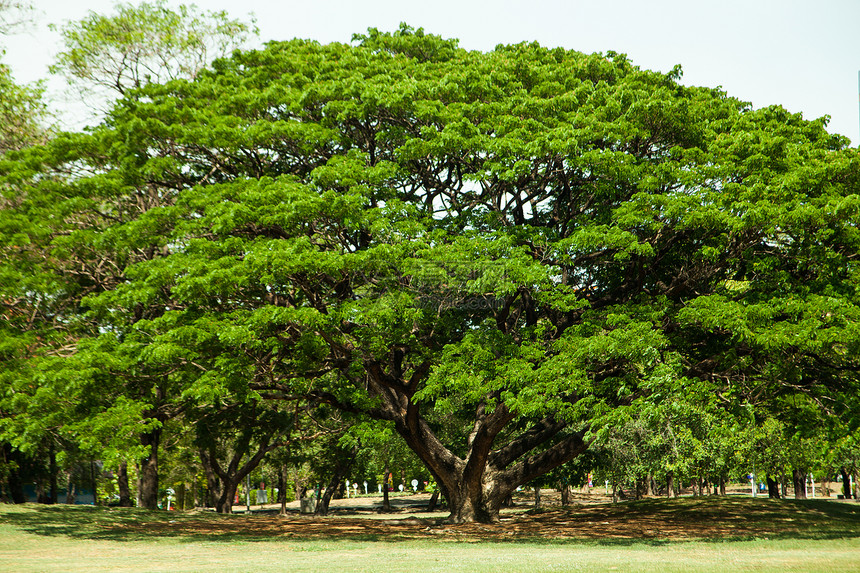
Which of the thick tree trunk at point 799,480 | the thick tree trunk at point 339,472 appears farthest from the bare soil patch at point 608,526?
the thick tree trunk at point 339,472

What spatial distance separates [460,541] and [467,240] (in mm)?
7355

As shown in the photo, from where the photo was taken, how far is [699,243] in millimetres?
18500

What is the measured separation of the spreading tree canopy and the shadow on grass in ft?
8.40

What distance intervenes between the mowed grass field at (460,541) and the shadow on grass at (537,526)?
36mm

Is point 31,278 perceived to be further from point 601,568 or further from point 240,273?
point 601,568

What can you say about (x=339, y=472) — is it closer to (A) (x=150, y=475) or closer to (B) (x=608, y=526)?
(A) (x=150, y=475)

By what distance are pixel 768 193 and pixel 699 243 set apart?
103 inches

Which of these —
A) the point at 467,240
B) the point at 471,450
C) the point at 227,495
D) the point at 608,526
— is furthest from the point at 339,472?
the point at 467,240

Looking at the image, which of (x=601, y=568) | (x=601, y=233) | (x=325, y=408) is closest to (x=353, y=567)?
(x=601, y=568)

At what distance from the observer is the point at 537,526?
69.4 ft

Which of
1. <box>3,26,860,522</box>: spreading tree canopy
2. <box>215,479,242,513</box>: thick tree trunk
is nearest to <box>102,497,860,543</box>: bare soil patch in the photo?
<box>3,26,860,522</box>: spreading tree canopy

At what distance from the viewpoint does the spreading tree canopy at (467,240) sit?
1573cm

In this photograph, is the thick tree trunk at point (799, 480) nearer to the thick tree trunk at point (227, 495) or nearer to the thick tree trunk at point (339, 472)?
the thick tree trunk at point (339, 472)

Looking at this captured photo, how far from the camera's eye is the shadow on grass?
17141 millimetres
